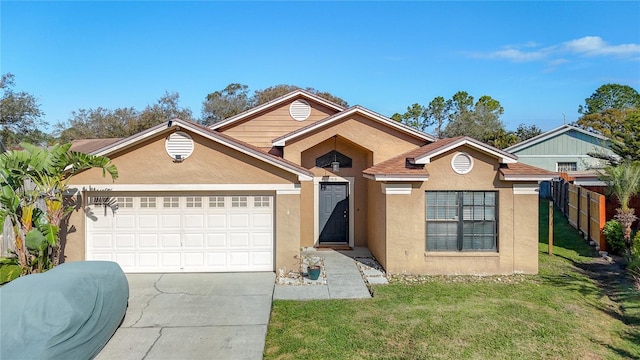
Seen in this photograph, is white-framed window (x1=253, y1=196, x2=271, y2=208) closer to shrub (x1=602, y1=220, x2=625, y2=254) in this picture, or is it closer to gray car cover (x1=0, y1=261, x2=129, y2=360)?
gray car cover (x1=0, y1=261, x2=129, y2=360)

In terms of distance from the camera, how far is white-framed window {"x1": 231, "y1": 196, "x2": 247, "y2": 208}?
11055 mm

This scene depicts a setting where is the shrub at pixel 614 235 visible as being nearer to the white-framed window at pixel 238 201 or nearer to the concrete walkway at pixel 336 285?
the concrete walkway at pixel 336 285

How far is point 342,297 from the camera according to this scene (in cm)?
912

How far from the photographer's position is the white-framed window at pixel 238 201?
1105 cm

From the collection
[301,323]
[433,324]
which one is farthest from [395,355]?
[301,323]

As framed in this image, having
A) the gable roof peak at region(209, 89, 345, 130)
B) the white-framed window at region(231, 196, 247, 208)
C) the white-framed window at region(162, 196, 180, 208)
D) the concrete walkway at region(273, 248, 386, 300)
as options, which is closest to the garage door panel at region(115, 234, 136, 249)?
the white-framed window at region(162, 196, 180, 208)

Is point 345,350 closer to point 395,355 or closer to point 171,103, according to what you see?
point 395,355

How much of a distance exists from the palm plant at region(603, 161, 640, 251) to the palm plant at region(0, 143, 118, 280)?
15532 millimetres

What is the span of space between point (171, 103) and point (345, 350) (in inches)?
1432

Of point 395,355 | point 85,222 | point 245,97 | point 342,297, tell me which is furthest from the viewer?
point 245,97

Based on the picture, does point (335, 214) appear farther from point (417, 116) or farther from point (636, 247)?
point (417, 116)

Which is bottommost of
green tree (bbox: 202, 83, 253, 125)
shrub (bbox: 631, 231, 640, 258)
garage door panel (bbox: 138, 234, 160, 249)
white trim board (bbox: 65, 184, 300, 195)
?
shrub (bbox: 631, 231, 640, 258)

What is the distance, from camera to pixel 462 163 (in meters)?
10.9

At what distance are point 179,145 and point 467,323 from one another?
27.6 ft
